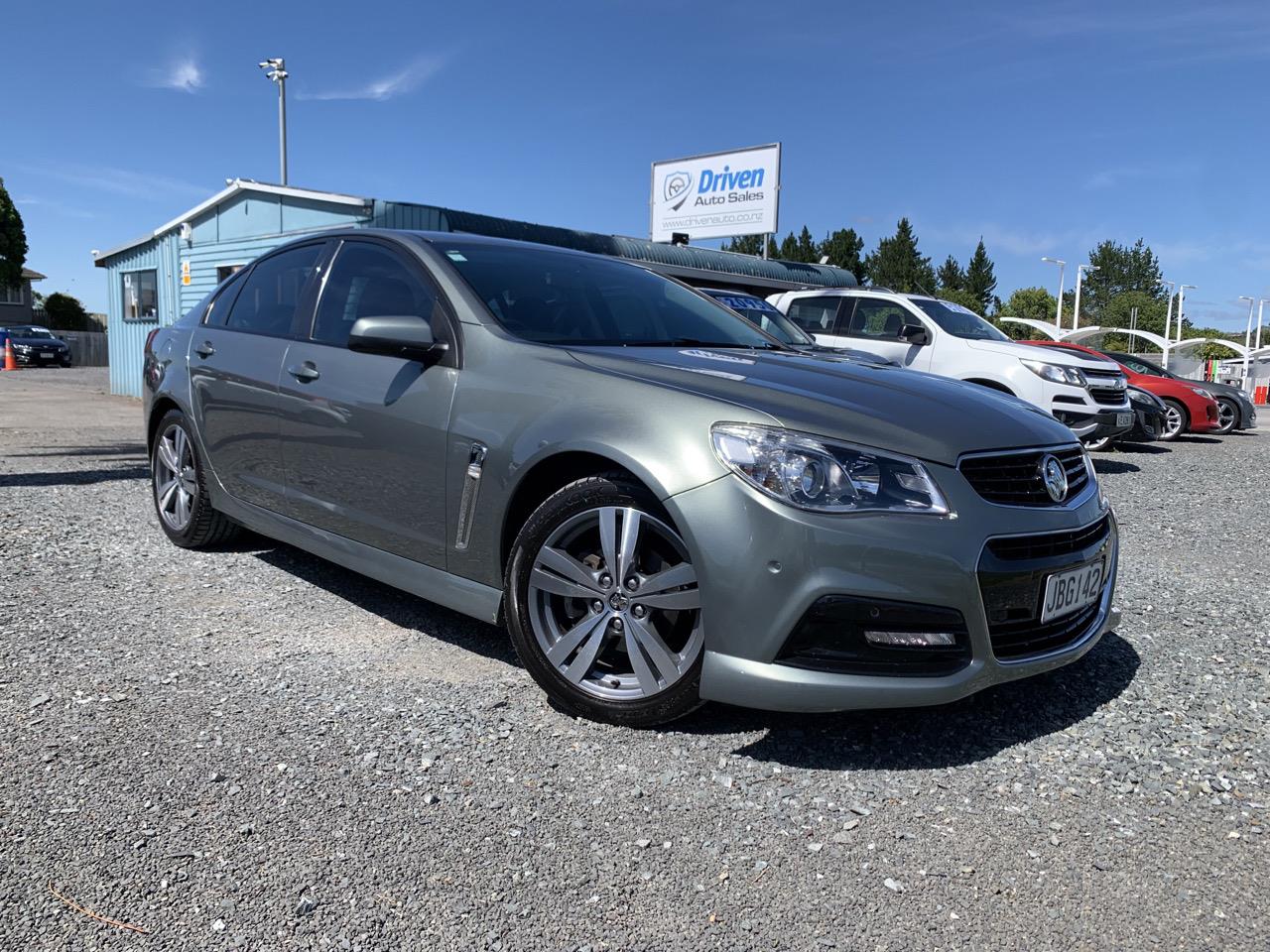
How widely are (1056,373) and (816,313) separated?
2719 millimetres

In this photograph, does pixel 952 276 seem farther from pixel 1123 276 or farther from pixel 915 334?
pixel 915 334

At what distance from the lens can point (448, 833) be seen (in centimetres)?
239

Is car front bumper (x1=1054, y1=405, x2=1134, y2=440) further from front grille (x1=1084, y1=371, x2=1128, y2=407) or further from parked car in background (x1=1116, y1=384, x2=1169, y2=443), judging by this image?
parked car in background (x1=1116, y1=384, x2=1169, y2=443)

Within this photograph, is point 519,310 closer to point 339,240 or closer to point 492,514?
point 492,514

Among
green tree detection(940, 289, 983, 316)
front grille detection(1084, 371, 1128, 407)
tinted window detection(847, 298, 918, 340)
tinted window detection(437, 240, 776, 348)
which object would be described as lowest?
front grille detection(1084, 371, 1128, 407)

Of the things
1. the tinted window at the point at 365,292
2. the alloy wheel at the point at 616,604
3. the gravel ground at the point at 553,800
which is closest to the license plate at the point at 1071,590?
the gravel ground at the point at 553,800

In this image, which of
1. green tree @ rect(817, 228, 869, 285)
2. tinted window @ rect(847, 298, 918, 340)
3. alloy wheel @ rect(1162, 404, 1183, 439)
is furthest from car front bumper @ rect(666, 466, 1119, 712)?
green tree @ rect(817, 228, 869, 285)

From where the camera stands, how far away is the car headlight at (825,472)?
8.59 feet

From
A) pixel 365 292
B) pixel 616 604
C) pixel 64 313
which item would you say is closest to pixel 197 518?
pixel 365 292

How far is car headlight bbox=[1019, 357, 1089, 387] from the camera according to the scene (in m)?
10.5

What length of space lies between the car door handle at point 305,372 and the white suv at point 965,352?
7911mm

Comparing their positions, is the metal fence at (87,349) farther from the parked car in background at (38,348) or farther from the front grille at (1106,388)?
the front grille at (1106,388)

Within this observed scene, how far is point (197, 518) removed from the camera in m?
5.02

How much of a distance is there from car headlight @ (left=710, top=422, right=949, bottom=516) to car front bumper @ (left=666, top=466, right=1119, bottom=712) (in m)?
0.03
